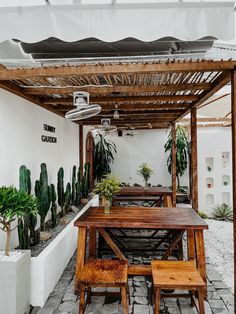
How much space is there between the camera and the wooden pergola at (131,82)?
2.43 meters

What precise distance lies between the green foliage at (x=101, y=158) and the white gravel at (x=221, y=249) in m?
3.82

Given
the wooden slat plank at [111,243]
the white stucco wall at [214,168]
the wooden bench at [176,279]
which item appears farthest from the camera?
the white stucco wall at [214,168]

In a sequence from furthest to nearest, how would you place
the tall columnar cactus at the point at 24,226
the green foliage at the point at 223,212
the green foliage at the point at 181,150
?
the green foliage at the point at 181,150 → the green foliage at the point at 223,212 → the tall columnar cactus at the point at 24,226

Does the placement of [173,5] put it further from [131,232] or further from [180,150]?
[180,150]

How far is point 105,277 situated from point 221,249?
3.00 metres

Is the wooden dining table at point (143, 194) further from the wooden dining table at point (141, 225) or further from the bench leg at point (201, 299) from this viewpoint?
the bench leg at point (201, 299)

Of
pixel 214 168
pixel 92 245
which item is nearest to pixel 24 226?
pixel 92 245

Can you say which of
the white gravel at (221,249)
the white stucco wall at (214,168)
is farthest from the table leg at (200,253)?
the white stucco wall at (214,168)

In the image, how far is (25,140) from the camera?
12.8 feet

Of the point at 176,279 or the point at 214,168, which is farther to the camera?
the point at 214,168

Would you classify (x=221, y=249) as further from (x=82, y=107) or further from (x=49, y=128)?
(x=49, y=128)

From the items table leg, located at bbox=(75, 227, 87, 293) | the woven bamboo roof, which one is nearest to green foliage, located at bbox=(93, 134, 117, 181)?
the woven bamboo roof

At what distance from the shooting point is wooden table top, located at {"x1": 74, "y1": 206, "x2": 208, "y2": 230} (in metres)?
2.99

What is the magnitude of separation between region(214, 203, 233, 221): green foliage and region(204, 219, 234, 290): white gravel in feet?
5.95
